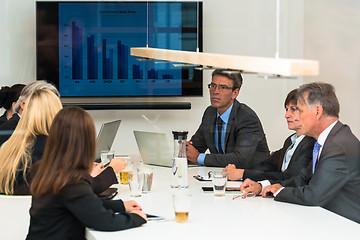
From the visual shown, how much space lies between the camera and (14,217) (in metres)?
2.72

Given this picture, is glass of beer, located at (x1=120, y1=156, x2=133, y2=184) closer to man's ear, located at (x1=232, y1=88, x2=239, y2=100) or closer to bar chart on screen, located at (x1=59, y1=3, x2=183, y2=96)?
man's ear, located at (x1=232, y1=88, x2=239, y2=100)

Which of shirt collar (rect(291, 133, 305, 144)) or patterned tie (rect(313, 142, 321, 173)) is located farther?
shirt collar (rect(291, 133, 305, 144))

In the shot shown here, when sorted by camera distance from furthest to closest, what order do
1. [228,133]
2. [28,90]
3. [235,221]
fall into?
[228,133]
[28,90]
[235,221]

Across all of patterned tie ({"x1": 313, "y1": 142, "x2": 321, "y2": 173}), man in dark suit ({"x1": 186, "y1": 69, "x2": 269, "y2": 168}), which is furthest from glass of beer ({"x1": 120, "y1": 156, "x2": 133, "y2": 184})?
patterned tie ({"x1": 313, "y1": 142, "x2": 321, "y2": 173})

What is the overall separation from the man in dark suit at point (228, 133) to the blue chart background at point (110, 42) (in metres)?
0.61

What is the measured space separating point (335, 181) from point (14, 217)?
155 centimetres

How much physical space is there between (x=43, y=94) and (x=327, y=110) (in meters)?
1.46

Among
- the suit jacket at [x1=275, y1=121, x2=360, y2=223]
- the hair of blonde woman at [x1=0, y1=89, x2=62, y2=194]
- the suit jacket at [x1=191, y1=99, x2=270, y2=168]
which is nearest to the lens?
the suit jacket at [x1=275, y1=121, x2=360, y2=223]

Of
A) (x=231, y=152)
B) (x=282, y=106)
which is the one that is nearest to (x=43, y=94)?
(x=231, y=152)

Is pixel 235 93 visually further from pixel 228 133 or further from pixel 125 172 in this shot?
pixel 125 172

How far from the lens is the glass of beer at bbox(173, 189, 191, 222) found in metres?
2.19

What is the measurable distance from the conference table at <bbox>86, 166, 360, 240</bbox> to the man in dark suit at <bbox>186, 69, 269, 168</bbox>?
2.98ft

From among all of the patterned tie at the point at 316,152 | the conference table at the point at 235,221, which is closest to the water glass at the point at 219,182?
the conference table at the point at 235,221

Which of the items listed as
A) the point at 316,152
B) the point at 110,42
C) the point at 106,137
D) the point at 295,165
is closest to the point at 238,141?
the point at 295,165
